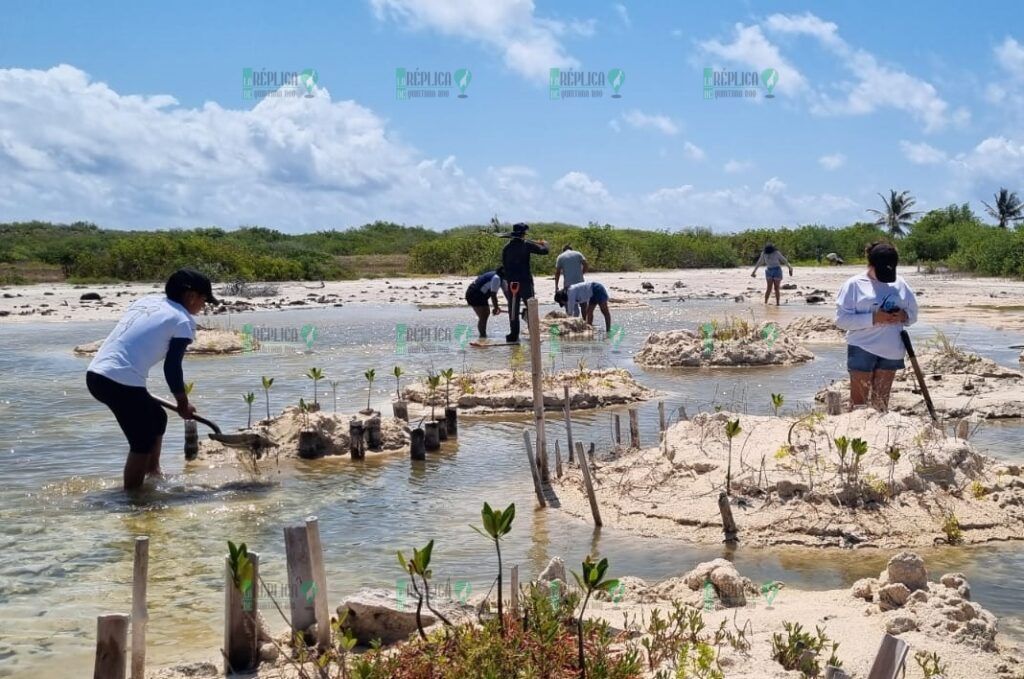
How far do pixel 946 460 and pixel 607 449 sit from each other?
2.70 metres

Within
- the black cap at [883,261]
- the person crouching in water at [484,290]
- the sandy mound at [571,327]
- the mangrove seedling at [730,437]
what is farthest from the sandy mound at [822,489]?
the sandy mound at [571,327]

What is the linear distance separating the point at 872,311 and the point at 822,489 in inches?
63.3

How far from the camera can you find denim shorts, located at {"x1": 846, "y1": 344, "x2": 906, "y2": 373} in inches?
305

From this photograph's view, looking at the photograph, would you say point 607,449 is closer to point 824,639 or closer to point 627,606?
point 627,606

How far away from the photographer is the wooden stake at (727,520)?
246 inches

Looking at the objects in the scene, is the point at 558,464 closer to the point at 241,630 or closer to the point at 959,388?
the point at 241,630

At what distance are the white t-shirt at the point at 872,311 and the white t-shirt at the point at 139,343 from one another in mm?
4566

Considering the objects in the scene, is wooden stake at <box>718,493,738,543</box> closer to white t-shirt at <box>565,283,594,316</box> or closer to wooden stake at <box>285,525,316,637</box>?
wooden stake at <box>285,525,316,637</box>

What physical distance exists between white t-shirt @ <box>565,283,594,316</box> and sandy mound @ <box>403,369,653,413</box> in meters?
5.92

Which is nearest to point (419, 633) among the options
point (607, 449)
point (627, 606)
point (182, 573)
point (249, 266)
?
point (627, 606)

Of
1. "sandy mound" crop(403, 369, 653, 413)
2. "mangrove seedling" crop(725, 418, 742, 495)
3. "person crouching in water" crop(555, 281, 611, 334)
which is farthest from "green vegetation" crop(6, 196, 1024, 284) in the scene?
"mangrove seedling" crop(725, 418, 742, 495)

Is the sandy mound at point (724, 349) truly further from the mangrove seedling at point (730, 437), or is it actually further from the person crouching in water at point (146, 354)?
the person crouching in water at point (146, 354)

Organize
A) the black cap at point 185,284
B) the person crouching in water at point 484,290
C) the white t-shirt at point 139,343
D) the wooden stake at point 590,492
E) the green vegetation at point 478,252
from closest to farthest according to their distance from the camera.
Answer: the wooden stake at point 590,492 → the white t-shirt at point 139,343 → the black cap at point 185,284 → the person crouching in water at point 484,290 → the green vegetation at point 478,252

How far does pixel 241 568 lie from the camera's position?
4.17 meters
